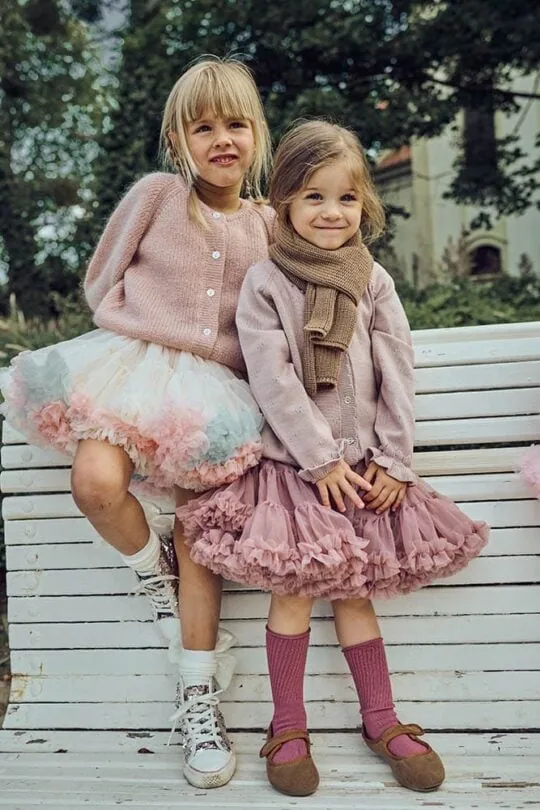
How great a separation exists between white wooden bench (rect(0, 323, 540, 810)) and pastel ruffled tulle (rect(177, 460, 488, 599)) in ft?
0.63

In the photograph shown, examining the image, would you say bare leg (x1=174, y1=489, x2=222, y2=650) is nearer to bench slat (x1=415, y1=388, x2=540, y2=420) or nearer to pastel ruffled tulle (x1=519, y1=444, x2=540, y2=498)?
bench slat (x1=415, y1=388, x2=540, y2=420)

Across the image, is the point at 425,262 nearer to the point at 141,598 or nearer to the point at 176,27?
the point at 176,27

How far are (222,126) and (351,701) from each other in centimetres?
155

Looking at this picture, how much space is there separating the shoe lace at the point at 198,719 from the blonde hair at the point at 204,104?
1.22 metres

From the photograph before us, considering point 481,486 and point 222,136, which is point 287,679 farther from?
A: point 222,136

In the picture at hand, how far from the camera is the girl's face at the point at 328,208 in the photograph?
6.65 ft

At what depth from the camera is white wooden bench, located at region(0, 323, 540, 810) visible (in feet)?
6.62

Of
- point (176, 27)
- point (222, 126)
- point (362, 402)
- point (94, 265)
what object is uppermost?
point (176, 27)

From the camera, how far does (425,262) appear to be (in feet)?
43.0

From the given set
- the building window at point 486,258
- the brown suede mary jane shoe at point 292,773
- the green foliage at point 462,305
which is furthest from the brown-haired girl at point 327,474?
the building window at point 486,258

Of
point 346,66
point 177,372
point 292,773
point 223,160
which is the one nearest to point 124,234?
point 223,160

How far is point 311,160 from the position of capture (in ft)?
6.64

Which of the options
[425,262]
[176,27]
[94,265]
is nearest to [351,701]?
[94,265]

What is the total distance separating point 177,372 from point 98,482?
34 cm
